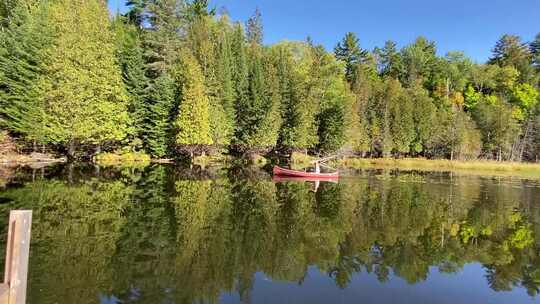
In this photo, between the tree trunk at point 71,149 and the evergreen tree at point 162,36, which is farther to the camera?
the evergreen tree at point 162,36

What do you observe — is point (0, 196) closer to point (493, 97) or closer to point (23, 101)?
point (23, 101)

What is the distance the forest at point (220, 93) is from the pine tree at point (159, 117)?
0.18 meters

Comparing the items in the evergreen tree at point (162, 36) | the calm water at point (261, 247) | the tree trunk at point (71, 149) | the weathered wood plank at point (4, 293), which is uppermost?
the evergreen tree at point (162, 36)

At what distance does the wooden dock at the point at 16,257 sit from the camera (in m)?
5.98

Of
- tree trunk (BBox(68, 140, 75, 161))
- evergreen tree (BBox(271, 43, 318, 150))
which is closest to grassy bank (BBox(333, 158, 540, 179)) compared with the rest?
evergreen tree (BBox(271, 43, 318, 150))

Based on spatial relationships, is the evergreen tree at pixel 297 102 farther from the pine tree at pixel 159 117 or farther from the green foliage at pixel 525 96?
the green foliage at pixel 525 96

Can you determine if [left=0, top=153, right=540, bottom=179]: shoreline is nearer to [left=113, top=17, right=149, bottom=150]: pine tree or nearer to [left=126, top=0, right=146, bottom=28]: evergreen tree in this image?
[left=113, top=17, right=149, bottom=150]: pine tree

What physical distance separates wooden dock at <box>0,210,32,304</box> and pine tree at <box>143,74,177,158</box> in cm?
4815

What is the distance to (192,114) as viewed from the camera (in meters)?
52.8

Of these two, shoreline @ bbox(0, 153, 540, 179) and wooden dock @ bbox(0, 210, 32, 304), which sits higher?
shoreline @ bbox(0, 153, 540, 179)

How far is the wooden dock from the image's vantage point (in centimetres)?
598

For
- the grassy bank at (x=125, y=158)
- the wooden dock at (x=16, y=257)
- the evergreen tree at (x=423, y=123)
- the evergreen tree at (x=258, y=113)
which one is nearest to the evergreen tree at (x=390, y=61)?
the evergreen tree at (x=423, y=123)

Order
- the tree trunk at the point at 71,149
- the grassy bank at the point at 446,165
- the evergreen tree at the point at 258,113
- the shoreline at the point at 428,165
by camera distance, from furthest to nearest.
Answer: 1. the grassy bank at the point at 446,165
2. the evergreen tree at the point at 258,113
3. the shoreline at the point at 428,165
4. the tree trunk at the point at 71,149

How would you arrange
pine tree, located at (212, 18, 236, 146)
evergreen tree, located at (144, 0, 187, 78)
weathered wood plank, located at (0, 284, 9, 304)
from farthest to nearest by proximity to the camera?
1. evergreen tree, located at (144, 0, 187, 78)
2. pine tree, located at (212, 18, 236, 146)
3. weathered wood plank, located at (0, 284, 9, 304)
